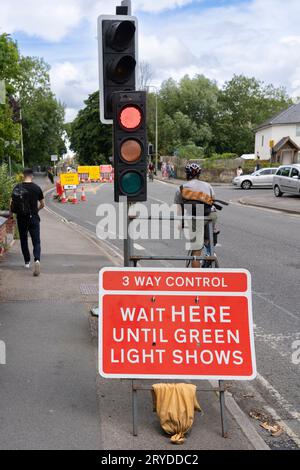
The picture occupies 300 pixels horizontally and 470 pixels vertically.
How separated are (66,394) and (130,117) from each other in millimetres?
2348

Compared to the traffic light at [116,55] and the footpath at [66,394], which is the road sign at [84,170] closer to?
the footpath at [66,394]

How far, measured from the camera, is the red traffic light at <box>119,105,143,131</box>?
4.66 meters

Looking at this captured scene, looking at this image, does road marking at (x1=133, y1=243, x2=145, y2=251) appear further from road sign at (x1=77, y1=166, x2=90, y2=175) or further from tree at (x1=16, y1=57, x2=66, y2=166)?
tree at (x1=16, y1=57, x2=66, y2=166)

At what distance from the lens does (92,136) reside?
263ft

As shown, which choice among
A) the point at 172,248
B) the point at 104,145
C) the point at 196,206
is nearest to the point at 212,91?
the point at 104,145

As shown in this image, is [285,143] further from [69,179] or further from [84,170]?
[69,179]

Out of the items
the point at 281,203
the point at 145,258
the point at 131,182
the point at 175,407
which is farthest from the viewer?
the point at 281,203

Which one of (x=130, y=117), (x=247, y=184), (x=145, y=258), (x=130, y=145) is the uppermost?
(x=130, y=117)

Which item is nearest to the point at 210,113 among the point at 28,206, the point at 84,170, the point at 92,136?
the point at 92,136

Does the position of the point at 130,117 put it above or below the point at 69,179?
above

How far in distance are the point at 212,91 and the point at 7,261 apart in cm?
7779

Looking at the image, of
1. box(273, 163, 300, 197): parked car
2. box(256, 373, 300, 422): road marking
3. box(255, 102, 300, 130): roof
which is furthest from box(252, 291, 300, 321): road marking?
box(255, 102, 300, 130): roof

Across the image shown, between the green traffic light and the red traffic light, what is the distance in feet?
1.27

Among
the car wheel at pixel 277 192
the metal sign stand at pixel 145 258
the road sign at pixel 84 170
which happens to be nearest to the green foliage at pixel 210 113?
the road sign at pixel 84 170
